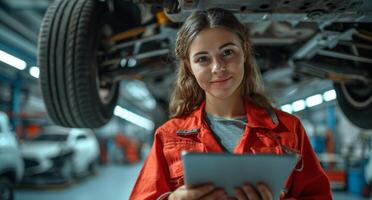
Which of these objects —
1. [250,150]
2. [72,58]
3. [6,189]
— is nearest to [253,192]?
[250,150]

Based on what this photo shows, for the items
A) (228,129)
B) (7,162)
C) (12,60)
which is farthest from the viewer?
(12,60)

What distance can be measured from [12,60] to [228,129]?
606 cm

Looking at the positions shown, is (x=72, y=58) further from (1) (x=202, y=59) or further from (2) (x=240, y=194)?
(2) (x=240, y=194)

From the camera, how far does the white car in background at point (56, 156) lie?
7.38m

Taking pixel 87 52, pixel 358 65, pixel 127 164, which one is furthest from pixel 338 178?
pixel 127 164

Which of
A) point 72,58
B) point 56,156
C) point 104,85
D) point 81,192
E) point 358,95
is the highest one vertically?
point 72,58

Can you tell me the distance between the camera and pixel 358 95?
2783 mm

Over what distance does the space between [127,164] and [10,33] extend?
9076 millimetres

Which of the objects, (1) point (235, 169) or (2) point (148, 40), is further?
(2) point (148, 40)

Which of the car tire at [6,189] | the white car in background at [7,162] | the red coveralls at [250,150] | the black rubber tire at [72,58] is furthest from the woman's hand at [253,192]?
the car tire at [6,189]

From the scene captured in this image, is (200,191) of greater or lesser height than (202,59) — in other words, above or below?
below

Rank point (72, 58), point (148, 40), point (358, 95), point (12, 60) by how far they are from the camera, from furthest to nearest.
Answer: point (12, 60), point (358, 95), point (148, 40), point (72, 58)

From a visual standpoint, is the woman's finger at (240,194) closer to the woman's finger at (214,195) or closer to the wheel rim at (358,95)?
the woman's finger at (214,195)

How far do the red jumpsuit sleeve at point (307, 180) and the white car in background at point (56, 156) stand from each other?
6.96m
